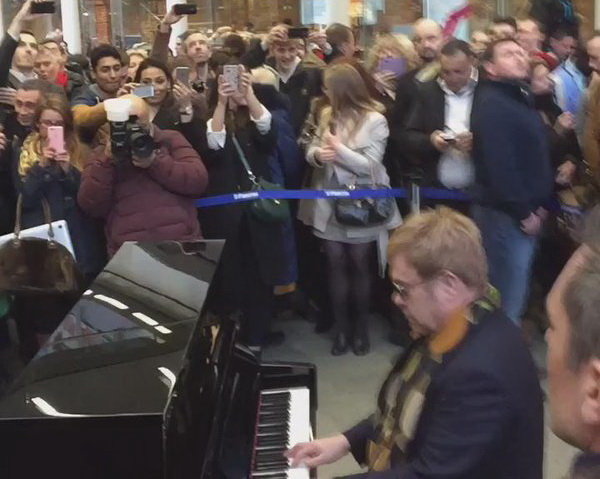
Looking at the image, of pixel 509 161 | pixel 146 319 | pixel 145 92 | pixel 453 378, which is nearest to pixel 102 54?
pixel 145 92

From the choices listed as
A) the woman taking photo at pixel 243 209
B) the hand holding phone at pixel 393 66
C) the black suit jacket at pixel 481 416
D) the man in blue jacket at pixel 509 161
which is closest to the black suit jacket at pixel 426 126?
the man in blue jacket at pixel 509 161

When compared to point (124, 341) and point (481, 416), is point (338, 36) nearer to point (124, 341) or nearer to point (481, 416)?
point (124, 341)

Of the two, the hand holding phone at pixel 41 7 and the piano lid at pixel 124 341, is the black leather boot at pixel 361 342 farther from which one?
the hand holding phone at pixel 41 7

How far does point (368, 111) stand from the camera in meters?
4.86

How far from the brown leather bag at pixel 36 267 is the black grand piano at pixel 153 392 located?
44.0 inches

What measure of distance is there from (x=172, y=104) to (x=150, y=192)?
0.60 metres

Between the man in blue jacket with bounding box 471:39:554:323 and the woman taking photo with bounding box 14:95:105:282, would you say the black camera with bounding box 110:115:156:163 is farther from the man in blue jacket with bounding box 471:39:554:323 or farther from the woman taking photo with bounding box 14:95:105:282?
the man in blue jacket with bounding box 471:39:554:323

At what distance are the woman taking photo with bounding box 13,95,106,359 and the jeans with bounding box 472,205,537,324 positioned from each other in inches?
71.4

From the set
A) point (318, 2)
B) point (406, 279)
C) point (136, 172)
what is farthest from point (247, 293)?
point (318, 2)

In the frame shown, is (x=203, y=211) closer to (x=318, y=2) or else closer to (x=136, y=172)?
(x=136, y=172)

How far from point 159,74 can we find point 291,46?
4.81 ft

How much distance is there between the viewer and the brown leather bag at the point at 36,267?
397cm

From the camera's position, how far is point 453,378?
76.2 inches

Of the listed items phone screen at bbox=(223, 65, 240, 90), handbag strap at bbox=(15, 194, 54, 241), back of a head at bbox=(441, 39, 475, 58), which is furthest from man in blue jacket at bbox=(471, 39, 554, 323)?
handbag strap at bbox=(15, 194, 54, 241)
